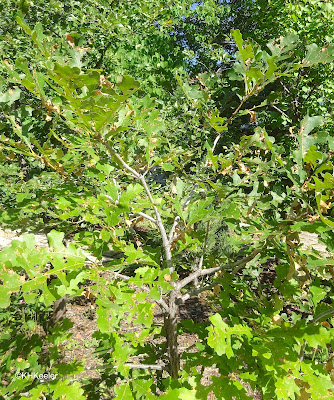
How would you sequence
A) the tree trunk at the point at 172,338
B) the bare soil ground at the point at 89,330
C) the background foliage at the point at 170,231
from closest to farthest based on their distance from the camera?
the background foliage at the point at 170,231
the tree trunk at the point at 172,338
the bare soil ground at the point at 89,330

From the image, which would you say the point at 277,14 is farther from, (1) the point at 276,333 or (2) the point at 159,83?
(1) the point at 276,333

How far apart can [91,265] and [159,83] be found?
11.0ft

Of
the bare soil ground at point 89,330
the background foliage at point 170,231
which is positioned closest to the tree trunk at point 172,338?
the background foliage at point 170,231

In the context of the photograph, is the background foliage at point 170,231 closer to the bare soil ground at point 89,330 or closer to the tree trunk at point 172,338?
the tree trunk at point 172,338

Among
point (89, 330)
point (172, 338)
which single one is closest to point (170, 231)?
point (172, 338)

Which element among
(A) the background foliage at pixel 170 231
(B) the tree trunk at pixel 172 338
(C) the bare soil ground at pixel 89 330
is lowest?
(C) the bare soil ground at pixel 89 330

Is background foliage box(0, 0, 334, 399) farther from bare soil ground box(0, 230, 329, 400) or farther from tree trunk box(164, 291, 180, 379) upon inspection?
bare soil ground box(0, 230, 329, 400)

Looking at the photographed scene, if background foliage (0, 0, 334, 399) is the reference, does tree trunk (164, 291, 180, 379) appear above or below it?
below

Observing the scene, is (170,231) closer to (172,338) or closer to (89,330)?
(172,338)

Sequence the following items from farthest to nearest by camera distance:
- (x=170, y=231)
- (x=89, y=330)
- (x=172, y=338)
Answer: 1. (x=89, y=330)
2. (x=170, y=231)
3. (x=172, y=338)

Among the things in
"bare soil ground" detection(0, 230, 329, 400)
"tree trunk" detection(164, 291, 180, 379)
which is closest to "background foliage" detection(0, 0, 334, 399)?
"tree trunk" detection(164, 291, 180, 379)

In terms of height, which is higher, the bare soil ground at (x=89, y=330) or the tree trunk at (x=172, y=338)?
the tree trunk at (x=172, y=338)

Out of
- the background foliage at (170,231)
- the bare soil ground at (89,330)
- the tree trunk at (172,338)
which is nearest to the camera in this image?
the background foliage at (170,231)

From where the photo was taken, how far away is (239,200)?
1173 millimetres
